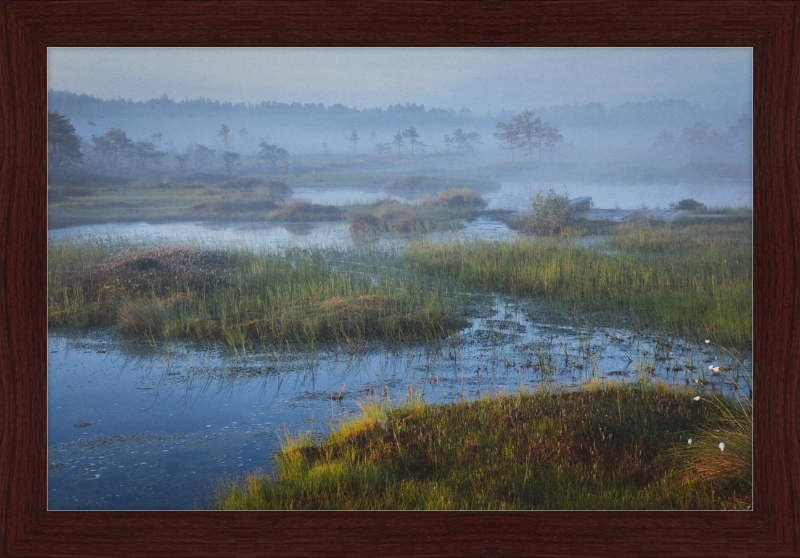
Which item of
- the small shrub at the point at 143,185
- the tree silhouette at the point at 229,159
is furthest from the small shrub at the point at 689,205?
the small shrub at the point at 143,185

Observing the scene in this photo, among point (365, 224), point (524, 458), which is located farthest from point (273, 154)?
point (524, 458)

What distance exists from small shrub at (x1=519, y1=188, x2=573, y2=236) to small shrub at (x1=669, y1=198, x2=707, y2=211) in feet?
1.83

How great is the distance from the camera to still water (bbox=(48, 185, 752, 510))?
9.62 feet

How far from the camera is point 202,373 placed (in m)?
3.07

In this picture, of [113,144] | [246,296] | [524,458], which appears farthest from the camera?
[246,296]

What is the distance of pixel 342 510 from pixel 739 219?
253cm

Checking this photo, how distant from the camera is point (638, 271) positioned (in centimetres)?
319

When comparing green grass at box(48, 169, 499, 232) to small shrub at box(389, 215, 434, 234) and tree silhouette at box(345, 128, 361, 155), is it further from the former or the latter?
tree silhouette at box(345, 128, 361, 155)

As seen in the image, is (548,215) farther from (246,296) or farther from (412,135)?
(246,296)

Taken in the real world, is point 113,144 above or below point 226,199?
A: above

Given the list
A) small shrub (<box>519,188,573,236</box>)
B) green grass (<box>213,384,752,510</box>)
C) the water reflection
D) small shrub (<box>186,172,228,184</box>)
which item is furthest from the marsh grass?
green grass (<box>213,384,752,510</box>)

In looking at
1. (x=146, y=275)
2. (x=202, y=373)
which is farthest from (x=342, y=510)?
(x=146, y=275)

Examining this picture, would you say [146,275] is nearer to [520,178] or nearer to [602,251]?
[520,178]
